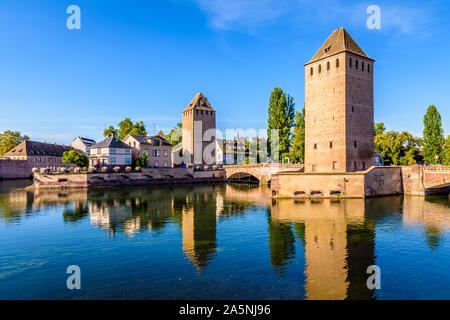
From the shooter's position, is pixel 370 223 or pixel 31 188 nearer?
pixel 370 223

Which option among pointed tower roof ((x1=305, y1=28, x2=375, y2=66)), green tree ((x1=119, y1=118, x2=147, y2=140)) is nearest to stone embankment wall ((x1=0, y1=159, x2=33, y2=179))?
green tree ((x1=119, y1=118, x2=147, y2=140))

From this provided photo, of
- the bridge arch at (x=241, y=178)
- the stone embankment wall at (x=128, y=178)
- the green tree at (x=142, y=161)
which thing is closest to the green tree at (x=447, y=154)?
the bridge arch at (x=241, y=178)

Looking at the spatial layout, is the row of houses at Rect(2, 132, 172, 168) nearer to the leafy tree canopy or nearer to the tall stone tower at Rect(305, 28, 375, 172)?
the tall stone tower at Rect(305, 28, 375, 172)

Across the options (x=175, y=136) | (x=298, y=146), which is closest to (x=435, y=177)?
(x=298, y=146)

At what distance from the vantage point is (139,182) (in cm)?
6525

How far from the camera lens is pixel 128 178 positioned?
64.1 meters

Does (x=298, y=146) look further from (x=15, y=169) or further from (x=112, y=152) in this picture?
(x=15, y=169)

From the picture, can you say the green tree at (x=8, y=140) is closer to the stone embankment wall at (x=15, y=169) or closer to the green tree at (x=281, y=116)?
the stone embankment wall at (x=15, y=169)

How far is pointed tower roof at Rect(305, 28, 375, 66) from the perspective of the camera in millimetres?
41388

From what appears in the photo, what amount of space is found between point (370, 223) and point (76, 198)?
127 ft

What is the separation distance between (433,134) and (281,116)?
29218 mm
